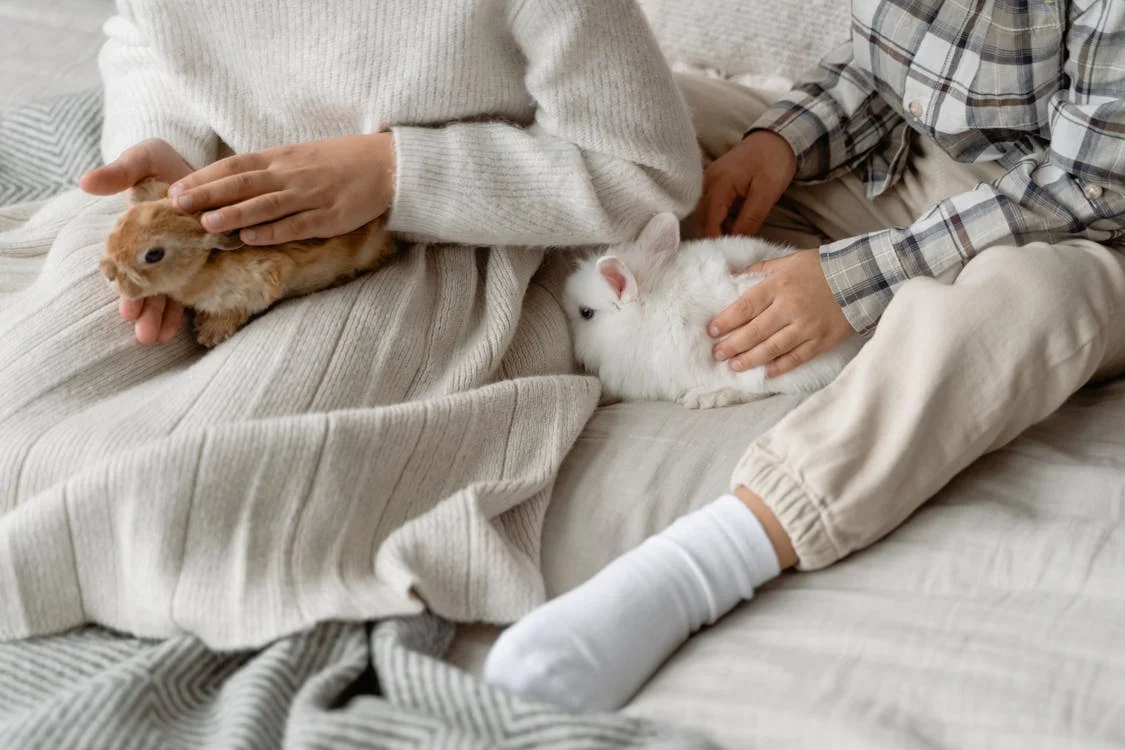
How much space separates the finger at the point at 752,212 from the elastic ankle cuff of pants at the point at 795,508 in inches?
16.0

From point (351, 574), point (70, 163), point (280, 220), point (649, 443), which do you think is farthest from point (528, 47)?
point (70, 163)

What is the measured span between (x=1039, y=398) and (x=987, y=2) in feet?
1.42

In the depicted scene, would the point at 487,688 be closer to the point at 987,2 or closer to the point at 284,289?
the point at 284,289

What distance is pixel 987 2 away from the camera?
44.0 inches

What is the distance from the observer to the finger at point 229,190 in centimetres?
92

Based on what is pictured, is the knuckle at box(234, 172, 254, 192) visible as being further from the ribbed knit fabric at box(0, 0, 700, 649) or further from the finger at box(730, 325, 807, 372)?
the finger at box(730, 325, 807, 372)

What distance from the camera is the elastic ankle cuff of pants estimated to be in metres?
0.88

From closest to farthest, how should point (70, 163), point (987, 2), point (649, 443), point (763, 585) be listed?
1. point (763, 585)
2. point (649, 443)
3. point (987, 2)
4. point (70, 163)

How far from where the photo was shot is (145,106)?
110cm

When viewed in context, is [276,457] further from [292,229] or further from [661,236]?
[661,236]

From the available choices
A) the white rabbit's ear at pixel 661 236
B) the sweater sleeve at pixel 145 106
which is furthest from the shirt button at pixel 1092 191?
the sweater sleeve at pixel 145 106

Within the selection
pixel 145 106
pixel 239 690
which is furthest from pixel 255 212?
pixel 239 690

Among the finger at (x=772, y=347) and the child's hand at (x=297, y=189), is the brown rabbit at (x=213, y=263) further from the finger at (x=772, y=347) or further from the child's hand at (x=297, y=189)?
the finger at (x=772, y=347)

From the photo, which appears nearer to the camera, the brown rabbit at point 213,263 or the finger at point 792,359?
the brown rabbit at point 213,263
